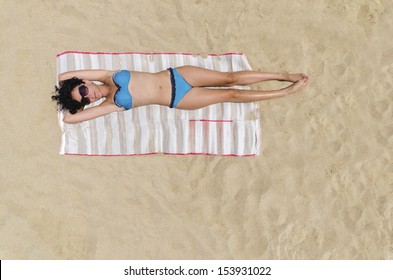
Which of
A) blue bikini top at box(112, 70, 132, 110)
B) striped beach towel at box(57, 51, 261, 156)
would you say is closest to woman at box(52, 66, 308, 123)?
blue bikini top at box(112, 70, 132, 110)

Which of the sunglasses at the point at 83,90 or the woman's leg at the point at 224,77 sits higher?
the woman's leg at the point at 224,77

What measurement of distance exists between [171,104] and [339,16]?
233cm

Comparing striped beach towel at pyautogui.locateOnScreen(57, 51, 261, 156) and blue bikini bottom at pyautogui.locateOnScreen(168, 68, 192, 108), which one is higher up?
blue bikini bottom at pyautogui.locateOnScreen(168, 68, 192, 108)

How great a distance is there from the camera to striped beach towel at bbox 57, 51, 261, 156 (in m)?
5.42

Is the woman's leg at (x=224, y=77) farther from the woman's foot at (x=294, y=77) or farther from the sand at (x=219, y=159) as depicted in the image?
the sand at (x=219, y=159)

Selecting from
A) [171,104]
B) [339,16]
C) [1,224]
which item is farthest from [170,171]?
[339,16]

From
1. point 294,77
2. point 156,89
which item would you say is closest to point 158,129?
point 156,89

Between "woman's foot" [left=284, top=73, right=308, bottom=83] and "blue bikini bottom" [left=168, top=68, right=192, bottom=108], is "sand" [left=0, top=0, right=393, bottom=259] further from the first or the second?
"blue bikini bottom" [left=168, top=68, right=192, bottom=108]

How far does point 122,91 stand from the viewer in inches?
189

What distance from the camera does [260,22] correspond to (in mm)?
5625

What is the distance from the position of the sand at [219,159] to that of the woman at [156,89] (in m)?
0.42

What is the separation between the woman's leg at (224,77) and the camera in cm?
509

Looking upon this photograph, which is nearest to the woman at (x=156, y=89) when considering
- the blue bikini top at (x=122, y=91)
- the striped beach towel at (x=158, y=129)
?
the blue bikini top at (x=122, y=91)

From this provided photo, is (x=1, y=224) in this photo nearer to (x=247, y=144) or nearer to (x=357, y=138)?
(x=247, y=144)
